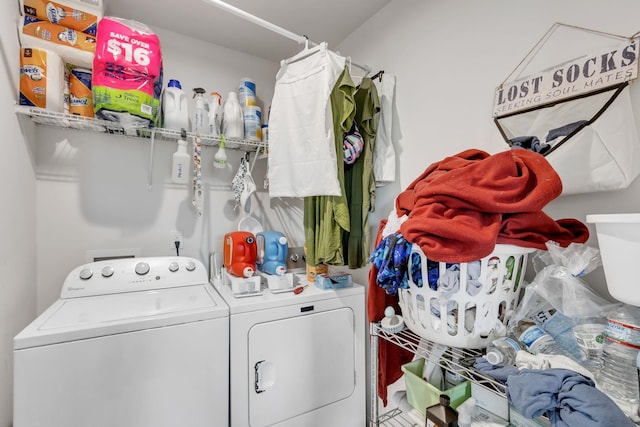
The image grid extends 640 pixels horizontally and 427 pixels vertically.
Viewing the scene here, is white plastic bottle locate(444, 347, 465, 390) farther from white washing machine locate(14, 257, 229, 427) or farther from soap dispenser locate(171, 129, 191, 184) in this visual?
soap dispenser locate(171, 129, 191, 184)

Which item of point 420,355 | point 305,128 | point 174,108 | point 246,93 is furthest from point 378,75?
point 420,355

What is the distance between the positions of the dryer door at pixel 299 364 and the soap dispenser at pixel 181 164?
3.36ft

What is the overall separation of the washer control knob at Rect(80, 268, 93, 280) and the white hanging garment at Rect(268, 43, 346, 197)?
3.12ft

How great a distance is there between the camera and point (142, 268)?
1.46 meters

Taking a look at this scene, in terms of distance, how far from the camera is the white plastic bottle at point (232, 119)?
1.75 metres

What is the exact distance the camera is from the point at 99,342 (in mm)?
971

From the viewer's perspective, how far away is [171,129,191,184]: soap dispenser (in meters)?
1.66

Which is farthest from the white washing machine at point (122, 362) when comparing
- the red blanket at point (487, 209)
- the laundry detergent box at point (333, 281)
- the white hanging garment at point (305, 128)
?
the red blanket at point (487, 209)

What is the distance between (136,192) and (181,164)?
338 millimetres

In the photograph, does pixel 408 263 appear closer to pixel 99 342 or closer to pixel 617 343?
pixel 617 343

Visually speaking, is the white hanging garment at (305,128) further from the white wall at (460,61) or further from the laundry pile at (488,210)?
the laundry pile at (488,210)

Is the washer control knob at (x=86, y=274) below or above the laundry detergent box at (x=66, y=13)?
below

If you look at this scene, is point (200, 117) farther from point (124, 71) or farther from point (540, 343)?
point (540, 343)

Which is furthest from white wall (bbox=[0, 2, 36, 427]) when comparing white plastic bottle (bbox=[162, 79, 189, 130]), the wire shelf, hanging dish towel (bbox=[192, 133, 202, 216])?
hanging dish towel (bbox=[192, 133, 202, 216])
